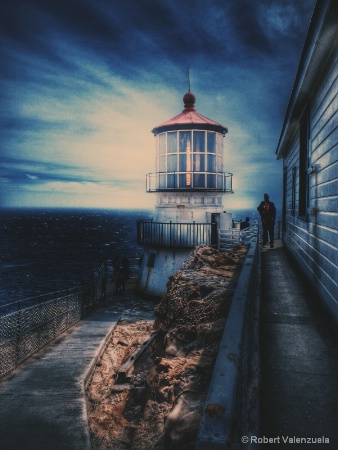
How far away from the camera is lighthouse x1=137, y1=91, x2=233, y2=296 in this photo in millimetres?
19062

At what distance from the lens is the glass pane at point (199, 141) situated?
19.1 meters

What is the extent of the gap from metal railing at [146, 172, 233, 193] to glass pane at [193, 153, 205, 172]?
0.27m

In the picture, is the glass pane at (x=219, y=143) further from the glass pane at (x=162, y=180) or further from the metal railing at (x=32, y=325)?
the metal railing at (x=32, y=325)

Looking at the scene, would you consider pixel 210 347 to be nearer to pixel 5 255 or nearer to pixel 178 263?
pixel 178 263

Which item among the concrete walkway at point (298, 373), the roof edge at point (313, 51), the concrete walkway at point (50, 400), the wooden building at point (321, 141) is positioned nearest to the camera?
the concrete walkway at point (298, 373)

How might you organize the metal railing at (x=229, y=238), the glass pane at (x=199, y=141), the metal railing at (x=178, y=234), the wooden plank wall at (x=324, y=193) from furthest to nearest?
1. the glass pane at (x=199, y=141)
2. the metal railing at (x=178, y=234)
3. the metal railing at (x=229, y=238)
4. the wooden plank wall at (x=324, y=193)

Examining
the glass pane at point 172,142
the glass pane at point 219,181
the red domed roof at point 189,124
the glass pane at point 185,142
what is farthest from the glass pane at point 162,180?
the glass pane at point 219,181

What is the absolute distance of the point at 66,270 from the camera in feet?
166

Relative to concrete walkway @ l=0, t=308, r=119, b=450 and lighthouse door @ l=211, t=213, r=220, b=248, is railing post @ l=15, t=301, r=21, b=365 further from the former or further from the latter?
lighthouse door @ l=211, t=213, r=220, b=248

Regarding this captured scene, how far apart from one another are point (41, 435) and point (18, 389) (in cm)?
208

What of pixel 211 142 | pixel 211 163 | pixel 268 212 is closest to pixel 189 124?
pixel 211 142

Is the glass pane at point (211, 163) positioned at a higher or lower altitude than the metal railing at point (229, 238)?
higher

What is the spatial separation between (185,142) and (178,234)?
5.08m

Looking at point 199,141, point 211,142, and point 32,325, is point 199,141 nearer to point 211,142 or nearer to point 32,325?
point 211,142
